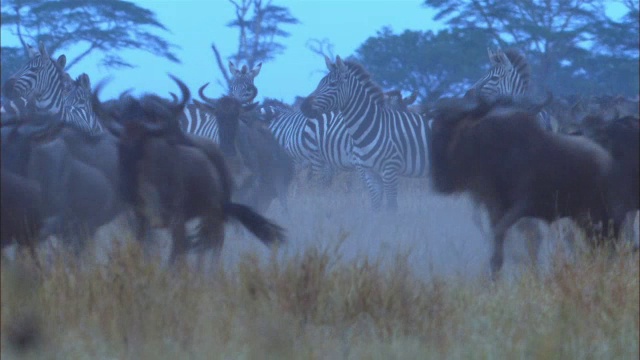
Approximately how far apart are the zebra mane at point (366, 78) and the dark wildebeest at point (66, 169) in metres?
5.29

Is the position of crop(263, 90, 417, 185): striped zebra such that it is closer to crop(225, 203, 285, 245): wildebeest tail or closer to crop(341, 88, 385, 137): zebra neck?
crop(341, 88, 385, 137): zebra neck

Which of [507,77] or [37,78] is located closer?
[37,78]

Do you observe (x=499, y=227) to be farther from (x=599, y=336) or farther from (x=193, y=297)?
(x=193, y=297)

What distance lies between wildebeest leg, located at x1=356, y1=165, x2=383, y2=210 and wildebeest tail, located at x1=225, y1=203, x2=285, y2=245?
222 inches

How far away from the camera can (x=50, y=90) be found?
1010 cm

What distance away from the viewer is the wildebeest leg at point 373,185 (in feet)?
42.3

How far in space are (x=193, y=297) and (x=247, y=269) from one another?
0.37 m

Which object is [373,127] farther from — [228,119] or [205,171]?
[205,171]

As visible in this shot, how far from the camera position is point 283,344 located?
5.22 metres

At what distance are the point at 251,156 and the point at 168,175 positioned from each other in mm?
4521

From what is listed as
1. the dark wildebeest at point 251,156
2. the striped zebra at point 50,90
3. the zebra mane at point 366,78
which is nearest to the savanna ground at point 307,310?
the striped zebra at point 50,90

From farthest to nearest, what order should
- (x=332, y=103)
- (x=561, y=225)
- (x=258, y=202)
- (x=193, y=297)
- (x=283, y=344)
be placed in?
1. (x=332, y=103)
2. (x=258, y=202)
3. (x=561, y=225)
4. (x=193, y=297)
5. (x=283, y=344)

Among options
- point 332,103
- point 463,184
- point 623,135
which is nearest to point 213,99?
point 332,103

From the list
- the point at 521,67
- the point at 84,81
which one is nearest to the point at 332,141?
the point at 521,67
